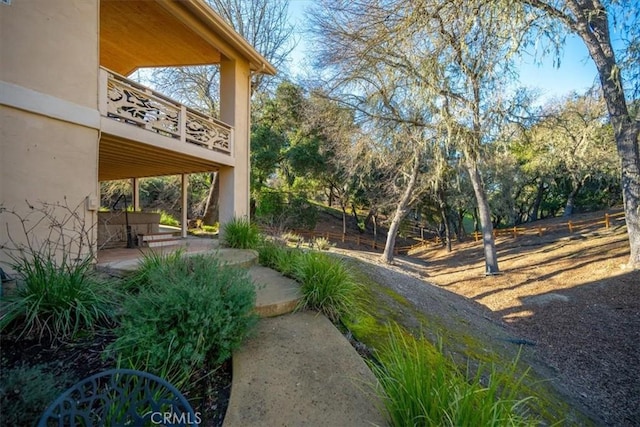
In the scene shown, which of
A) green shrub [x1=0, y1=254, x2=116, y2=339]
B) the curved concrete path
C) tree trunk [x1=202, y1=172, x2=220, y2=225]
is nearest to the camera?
the curved concrete path

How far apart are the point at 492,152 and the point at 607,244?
551 cm

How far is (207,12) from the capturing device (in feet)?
17.8

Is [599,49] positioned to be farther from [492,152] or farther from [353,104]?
[353,104]

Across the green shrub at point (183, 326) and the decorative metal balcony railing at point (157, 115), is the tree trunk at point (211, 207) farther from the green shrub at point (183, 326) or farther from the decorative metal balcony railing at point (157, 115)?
the green shrub at point (183, 326)

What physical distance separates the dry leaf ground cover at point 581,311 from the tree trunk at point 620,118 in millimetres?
1460

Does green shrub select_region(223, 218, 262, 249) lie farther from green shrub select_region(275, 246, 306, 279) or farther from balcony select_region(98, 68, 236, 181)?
balcony select_region(98, 68, 236, 181)

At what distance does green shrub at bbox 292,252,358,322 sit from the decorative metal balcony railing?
3.52 m

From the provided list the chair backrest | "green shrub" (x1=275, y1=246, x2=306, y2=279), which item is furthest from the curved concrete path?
"green shrub" (x1=275, y1=246, x2=306, y2=279)

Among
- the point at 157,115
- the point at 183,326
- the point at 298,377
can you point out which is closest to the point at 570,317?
the point at 298,377

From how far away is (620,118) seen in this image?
24.3 feet

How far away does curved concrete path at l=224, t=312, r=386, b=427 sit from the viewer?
6.59 ft

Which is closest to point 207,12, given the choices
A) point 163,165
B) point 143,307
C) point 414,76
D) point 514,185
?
point 163,165

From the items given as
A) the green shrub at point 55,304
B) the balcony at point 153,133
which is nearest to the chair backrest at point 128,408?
the green shrub at point 55,304

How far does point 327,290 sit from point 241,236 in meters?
3.00
